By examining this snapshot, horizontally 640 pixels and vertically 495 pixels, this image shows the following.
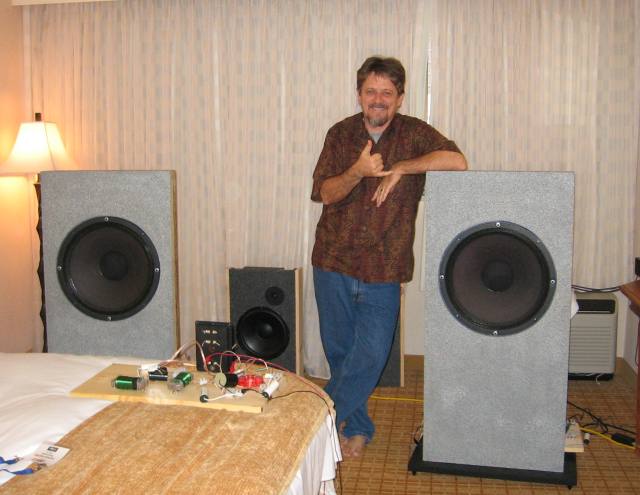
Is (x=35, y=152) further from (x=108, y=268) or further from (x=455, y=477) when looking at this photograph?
(x=455, y=477)

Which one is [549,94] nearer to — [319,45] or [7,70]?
[319,45]

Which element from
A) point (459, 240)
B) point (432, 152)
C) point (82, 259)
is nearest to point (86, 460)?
point (82, 259)

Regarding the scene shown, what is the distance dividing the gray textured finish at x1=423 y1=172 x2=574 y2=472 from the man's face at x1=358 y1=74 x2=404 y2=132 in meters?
0.35

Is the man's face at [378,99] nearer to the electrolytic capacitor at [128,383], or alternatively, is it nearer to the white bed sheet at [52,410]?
the white bed sheet at [52,410]

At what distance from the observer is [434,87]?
3.61 metres

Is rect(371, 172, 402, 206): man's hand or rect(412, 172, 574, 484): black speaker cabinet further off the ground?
rect(371, 172, 402, 206): man's hand

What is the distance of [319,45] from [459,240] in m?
1.64

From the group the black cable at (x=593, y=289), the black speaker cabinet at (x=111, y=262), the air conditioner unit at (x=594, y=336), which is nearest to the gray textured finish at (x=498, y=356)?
the black speaker cabinet at (x=111, y=262)

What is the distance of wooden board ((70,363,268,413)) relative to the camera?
151cm

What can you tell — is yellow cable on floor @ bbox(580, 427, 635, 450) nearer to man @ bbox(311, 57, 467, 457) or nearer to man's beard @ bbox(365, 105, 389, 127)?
man @ bbox(311, 57, 467, 457)

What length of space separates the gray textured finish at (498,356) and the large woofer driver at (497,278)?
0.03 meters

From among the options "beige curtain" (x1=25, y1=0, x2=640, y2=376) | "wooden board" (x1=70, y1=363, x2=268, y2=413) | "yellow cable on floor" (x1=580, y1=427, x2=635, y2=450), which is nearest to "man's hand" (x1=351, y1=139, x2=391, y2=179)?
"wooden board" (x1=70, y1=363, x2=268, y2=413)

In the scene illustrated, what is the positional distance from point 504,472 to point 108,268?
150 centimetres

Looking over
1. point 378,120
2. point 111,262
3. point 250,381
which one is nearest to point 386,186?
point 378,120
